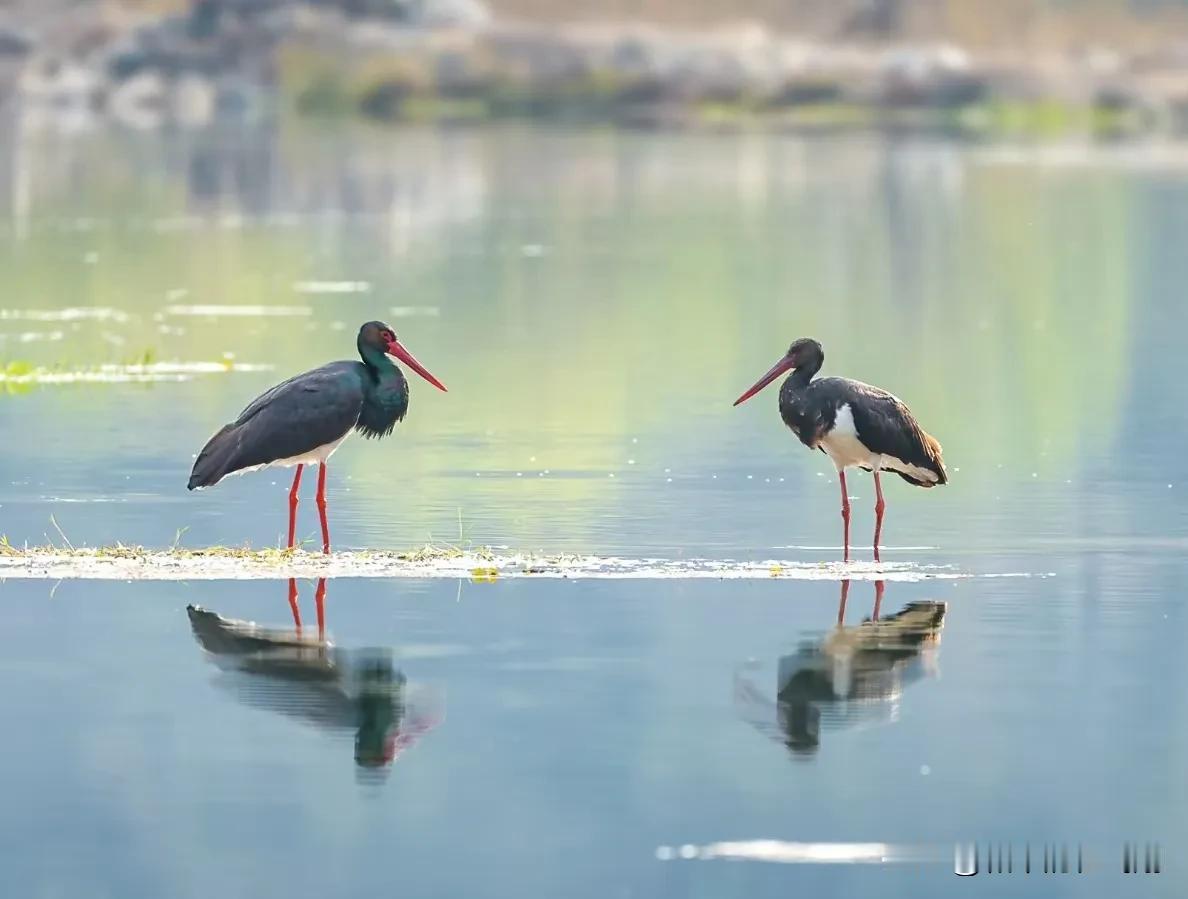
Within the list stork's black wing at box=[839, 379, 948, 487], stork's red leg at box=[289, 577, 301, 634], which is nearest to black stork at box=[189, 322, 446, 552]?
stork's red leg at box=[289, 577, 301, 634]

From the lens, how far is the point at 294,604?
14.3 meters

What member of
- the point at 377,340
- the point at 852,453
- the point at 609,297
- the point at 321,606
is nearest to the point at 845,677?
the point at 321,606

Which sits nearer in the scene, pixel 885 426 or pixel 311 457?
pixel 311 457

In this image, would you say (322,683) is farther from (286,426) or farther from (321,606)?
(286,426)

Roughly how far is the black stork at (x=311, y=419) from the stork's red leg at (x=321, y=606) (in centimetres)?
74

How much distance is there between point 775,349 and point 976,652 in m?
16.1

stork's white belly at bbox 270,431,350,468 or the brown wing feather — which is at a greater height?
the brown wing feather

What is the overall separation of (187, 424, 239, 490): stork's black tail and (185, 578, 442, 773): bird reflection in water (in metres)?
1.44

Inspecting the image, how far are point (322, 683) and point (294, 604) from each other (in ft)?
5.68

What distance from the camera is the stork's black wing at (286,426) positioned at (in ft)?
50.3

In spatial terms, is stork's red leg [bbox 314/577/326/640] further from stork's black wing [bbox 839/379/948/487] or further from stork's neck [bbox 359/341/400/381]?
stork's black wing [bbox 839/379/948/487]

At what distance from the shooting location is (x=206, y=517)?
1698cm

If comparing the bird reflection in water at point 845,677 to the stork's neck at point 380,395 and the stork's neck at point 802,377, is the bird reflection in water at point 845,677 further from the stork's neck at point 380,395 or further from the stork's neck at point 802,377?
the stork's neck at point 380,395

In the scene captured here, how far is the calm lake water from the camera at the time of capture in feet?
34.7
